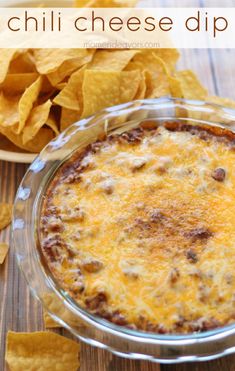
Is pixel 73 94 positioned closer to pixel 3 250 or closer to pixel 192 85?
pixel 192 85

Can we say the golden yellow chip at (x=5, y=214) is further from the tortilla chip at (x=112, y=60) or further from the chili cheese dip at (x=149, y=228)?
the tortilla chip at (x=112, y=60)

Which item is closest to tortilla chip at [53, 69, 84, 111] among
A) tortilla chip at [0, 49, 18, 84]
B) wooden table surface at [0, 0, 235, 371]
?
tortilla chip at [0, 49, 18, 84]

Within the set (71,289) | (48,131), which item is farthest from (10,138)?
(71,289)

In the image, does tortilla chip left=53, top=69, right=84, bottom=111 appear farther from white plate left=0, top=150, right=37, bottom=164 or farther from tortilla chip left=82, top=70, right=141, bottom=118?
white plate left=0, top=150, right=37, bottom=164

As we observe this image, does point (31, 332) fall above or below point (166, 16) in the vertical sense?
below

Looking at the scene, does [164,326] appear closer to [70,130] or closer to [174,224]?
[174,224]

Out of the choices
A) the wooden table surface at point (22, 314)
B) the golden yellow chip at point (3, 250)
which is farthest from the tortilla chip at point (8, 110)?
the golden yellow chip at point (3, 250)
